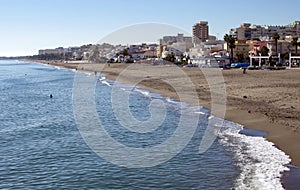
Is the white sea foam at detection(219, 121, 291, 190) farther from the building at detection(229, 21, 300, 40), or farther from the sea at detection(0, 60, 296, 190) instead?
the building at detection(229, 21, 300, 40)

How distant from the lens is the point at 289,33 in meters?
174

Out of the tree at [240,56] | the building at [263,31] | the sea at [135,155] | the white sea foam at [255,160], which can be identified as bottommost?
the sea at [135,155]

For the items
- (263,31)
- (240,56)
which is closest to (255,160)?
(240,56)

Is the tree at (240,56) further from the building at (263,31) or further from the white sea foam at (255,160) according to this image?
the white sea foam at (255,160)

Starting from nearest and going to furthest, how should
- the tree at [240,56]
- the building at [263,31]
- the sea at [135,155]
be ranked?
the sea at [135,155]
the tree at [240,56]
the building at [263,31]

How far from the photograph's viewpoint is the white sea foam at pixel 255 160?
35.9ft

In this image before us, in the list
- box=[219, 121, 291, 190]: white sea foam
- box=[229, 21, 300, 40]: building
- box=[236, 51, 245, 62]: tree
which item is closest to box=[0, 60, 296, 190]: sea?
box=[219, 121, 291, 190]: white sea foam

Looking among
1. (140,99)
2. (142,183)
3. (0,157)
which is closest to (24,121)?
(0,157)

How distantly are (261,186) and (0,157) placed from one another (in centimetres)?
981

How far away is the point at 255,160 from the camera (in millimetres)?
13281

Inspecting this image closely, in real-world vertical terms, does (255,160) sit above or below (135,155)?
above

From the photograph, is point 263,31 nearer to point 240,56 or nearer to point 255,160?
point 240,56

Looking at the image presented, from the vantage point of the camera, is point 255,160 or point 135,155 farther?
point 135,155

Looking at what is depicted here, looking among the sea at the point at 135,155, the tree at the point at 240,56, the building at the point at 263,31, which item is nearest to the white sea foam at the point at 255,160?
the sea at the point at 135,155
